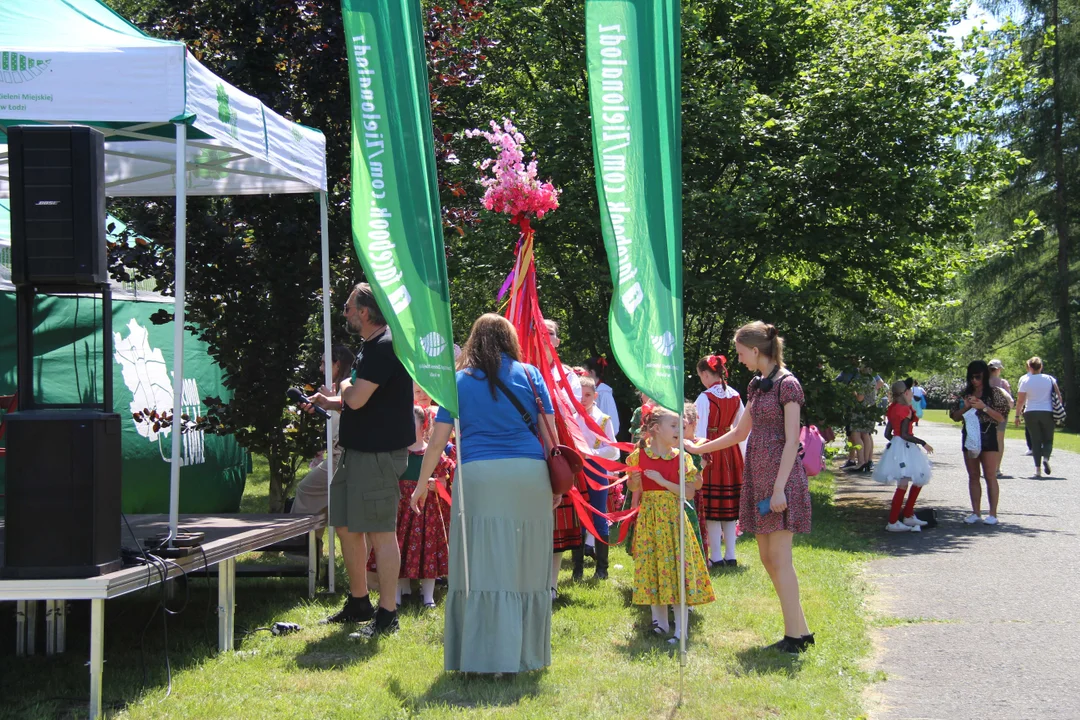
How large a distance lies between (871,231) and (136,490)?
375 inches

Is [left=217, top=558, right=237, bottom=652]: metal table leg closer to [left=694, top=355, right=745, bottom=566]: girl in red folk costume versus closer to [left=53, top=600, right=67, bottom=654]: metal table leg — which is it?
[left=53, top=600, right=67, bottom=654]: metal table leg

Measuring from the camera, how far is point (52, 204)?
502cm

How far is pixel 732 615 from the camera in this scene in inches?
295

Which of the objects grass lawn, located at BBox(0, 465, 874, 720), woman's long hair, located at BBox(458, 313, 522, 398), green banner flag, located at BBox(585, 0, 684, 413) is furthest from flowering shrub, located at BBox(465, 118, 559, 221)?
Result: grass lawn, located at BBox(0, 465, 874, 720)

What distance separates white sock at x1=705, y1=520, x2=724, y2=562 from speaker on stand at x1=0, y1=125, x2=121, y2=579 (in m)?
5.63

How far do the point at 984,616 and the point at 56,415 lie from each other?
607cm

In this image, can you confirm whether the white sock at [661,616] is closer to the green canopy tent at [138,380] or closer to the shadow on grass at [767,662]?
the shadow on grass at [767,662]

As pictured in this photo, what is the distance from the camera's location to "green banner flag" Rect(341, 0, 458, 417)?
18.2 feet

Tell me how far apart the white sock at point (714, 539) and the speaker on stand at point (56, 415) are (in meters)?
5.63

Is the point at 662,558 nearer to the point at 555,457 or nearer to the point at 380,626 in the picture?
the point at 555,457

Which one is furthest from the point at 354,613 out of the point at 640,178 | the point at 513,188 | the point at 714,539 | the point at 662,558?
the point at 714,539

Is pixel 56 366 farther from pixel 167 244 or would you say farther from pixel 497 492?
pixel 497 492

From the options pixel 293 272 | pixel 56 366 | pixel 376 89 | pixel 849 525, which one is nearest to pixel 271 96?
pixel 293 272

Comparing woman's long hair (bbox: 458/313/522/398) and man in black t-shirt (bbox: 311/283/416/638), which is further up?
woman's long hair (bbox: 458/313/522/398)
